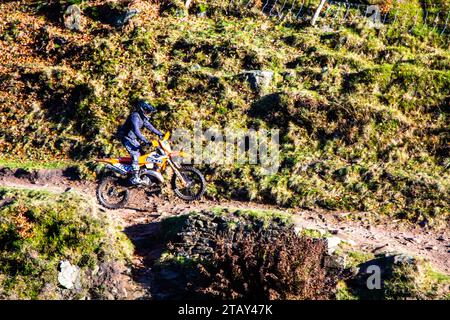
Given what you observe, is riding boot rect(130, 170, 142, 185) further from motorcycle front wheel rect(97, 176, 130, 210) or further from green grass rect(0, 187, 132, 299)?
green grass rect(0, 187, 132, 299)

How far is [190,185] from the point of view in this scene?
567 inches

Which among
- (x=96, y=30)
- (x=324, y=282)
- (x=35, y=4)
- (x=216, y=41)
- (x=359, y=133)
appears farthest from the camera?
(x=35, y=4)

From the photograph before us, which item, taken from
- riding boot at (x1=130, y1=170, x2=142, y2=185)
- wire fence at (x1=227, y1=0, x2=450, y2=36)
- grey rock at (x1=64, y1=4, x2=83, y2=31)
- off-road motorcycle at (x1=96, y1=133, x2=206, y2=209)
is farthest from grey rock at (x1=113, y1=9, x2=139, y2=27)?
riding boot at (x1=130, y1=170, x2=142, y2=185)

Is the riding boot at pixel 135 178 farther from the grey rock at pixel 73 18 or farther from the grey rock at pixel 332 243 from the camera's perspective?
the grey rock at pixel 73 18

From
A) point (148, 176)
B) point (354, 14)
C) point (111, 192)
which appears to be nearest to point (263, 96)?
point (148, 176)

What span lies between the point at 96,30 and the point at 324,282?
730 inches

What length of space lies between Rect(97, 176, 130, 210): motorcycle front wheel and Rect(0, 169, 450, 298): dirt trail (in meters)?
0.26

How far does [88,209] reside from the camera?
40.1ft

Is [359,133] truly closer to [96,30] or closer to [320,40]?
[320,40]

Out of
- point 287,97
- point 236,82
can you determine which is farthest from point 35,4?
point 287,97

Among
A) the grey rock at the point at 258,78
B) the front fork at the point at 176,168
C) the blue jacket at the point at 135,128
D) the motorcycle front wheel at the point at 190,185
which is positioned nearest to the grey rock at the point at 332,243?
the motorcycle front wheel at the point at 190,185

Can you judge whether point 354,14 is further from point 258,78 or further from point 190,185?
point 190,185

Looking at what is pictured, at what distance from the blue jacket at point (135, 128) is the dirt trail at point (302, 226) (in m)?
2.01

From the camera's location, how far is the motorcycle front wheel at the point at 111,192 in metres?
14.4
